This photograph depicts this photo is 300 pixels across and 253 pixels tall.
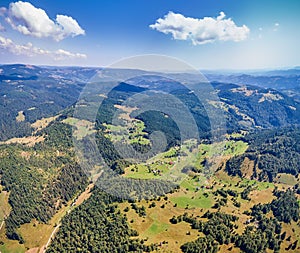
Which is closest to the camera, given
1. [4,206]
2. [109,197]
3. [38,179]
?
[109,197]

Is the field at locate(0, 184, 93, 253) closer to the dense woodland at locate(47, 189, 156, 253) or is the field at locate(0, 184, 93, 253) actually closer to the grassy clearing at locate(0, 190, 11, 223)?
the grassy clearing at locate(0, 190, 11, 223)

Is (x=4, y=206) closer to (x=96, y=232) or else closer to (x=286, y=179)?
(x=96, y=232)

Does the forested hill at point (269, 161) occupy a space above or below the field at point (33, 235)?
above

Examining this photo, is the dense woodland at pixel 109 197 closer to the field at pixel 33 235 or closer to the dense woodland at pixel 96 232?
the dense woodland at pixel 96 232

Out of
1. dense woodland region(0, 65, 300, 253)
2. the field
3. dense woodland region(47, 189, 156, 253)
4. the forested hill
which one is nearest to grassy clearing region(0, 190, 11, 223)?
the field

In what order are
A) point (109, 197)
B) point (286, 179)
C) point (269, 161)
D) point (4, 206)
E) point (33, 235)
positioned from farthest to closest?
point (269, 161)
point (286, 179)
point (4, 206)
point (109, 197)
point (33, 235)

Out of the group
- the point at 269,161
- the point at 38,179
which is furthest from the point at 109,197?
the point at 269,161

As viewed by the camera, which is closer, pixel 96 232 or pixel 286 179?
pixel 96 232

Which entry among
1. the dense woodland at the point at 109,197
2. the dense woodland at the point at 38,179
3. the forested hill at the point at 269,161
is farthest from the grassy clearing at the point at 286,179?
the dense woodland at the point at 38,179

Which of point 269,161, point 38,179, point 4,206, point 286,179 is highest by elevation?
point 269,161

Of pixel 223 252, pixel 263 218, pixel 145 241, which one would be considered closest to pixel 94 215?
pixel 145 241

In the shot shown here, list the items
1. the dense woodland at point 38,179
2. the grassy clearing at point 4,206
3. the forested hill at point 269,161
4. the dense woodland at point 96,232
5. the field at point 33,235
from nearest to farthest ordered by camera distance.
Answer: the dense woodland at point 96,232 → the field at point 33,235 → the grassy clearing at point 4,206 → the dense woodland at point 38,179 → the forested hill at point 269,161
